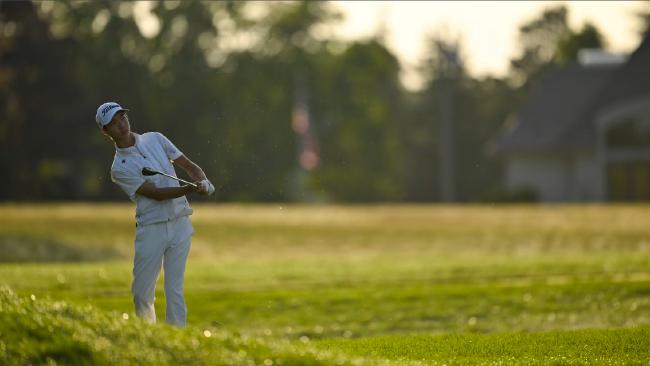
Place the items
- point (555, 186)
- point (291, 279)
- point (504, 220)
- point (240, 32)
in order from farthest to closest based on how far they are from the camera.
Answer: point (240, 32) < point (555, 186) < point (504, 220) < point (291, 279)

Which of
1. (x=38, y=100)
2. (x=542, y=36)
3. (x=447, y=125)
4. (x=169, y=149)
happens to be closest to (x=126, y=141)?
(x=169, y=149)

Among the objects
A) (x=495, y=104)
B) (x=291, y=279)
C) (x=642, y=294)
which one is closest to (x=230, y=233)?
(x=291, y=279)

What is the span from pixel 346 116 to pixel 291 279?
55879 mm

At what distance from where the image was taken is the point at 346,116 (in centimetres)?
7931

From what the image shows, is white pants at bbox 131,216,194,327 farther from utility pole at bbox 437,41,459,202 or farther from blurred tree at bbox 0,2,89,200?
utility pole at bbox 437,41,459,202

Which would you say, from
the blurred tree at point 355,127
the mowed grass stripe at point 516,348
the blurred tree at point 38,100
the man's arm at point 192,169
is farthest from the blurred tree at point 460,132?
the man's arm at point 192,169

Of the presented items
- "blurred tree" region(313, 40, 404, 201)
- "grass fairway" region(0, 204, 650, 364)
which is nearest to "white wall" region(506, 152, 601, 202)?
"blurred tree" region(313, 40, 404, 201)

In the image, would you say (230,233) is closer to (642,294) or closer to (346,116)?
(642,294)

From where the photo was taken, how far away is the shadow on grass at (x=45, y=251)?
31547 mm

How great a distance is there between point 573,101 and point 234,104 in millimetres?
17853

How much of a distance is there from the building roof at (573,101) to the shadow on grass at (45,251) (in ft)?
110

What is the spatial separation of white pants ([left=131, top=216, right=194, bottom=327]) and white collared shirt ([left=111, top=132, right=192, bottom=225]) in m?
0.07

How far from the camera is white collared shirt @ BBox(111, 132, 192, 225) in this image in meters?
10.4

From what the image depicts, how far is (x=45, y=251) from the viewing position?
3281 centimetres
